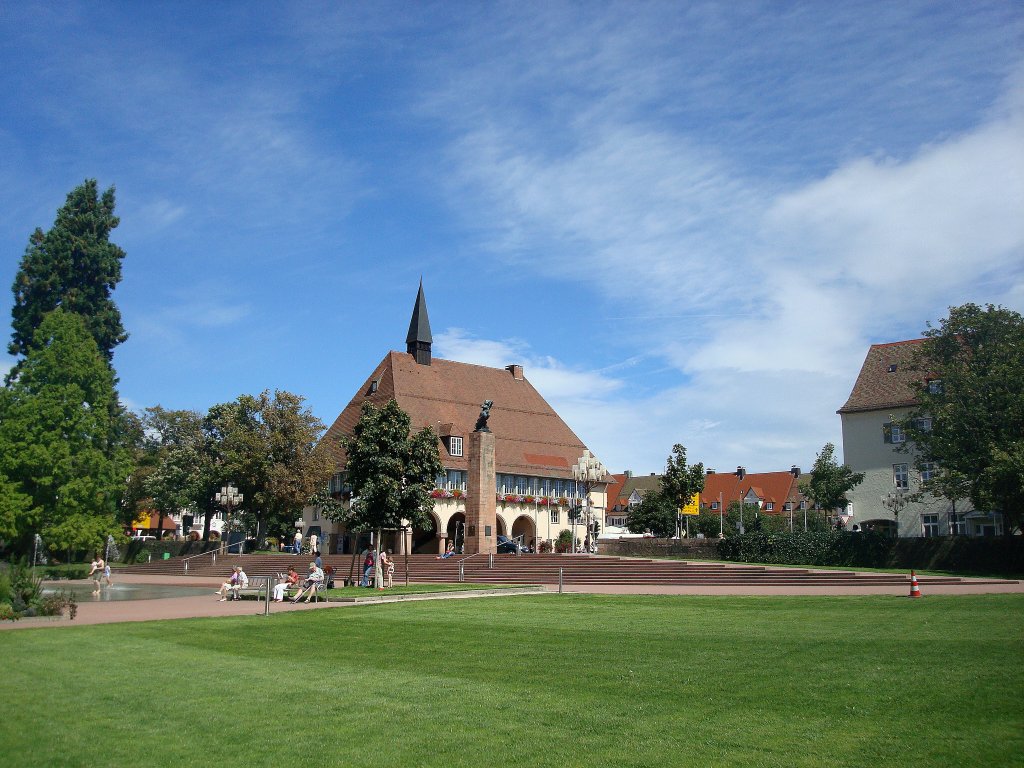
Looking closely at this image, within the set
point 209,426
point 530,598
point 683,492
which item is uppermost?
point 209,426

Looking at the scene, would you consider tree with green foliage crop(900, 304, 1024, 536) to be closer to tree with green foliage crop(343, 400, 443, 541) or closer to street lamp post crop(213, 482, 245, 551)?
tree with green foliage crop(343, 400, 443, 541)

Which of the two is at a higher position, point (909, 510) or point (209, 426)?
point (209, 426)

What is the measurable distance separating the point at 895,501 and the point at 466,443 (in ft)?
97.4

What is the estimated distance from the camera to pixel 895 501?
51.2 meters

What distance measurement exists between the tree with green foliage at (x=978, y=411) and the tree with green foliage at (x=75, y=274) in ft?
172

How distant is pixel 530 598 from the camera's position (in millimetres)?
25719

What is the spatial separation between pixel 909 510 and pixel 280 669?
182 ft

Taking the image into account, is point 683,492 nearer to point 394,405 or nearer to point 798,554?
point 798,554

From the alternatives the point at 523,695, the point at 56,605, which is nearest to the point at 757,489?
the point at 56,605

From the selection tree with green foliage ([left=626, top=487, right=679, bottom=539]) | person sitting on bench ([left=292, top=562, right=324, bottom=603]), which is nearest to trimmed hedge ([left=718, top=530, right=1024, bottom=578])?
tree with green foliage ([left=626, top=487, right=679, bottom=539])

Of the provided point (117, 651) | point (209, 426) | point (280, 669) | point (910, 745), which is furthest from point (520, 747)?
point (209, 426)

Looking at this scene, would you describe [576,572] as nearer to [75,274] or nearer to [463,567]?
[463,567]

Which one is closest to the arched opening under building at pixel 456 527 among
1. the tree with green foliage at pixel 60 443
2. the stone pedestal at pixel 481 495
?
the stone pedestal at pixel 481 495

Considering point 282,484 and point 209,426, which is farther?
point 209,426
